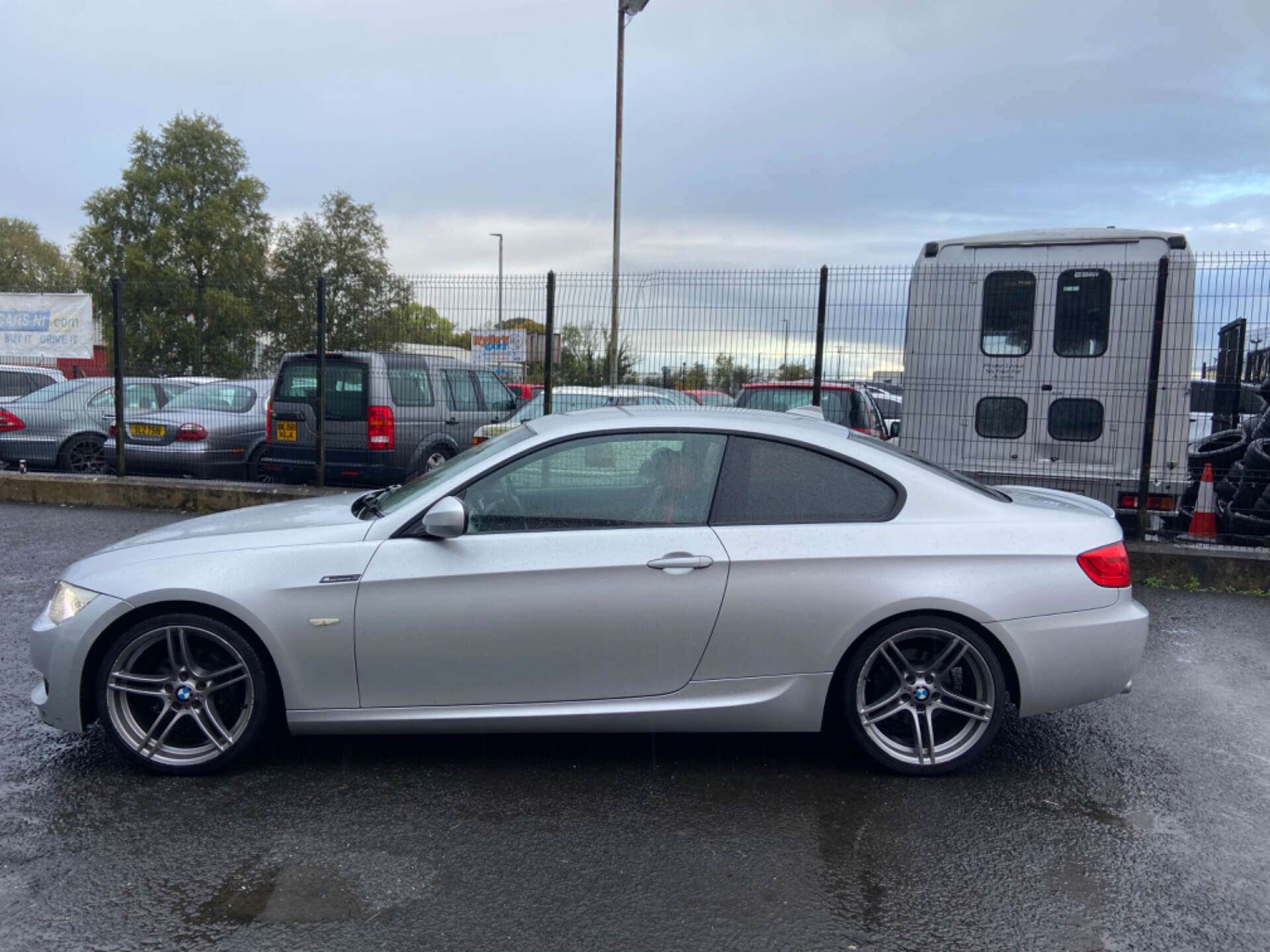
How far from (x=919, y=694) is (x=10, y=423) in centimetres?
1319

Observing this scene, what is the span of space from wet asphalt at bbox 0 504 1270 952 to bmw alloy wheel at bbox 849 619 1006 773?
0.42 feet

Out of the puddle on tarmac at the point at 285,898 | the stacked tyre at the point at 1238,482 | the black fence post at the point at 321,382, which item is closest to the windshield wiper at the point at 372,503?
the puddle on tarmac at the point at 285,898

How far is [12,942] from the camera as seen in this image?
2.69 m

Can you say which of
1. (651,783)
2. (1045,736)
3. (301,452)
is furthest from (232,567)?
(301,452)

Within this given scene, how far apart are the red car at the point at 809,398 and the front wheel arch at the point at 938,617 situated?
17.9 feet

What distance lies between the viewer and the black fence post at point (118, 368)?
1091 cm

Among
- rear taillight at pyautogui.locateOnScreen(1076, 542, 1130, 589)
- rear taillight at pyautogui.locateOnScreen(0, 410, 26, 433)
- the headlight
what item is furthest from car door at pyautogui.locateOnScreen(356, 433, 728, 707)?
rear taillight at pyautogui.locateOnScreen(0, 410, 26, 433)

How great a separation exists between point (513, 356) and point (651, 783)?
661 cm

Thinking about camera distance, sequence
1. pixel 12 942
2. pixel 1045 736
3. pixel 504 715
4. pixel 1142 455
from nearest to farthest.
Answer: pixel 12 942 → pixel 504 715 → pixel 1045 736 → pixel 1142 455

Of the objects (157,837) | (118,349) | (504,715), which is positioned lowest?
(157,837)

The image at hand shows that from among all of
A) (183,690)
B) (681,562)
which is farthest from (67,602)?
(681,562)

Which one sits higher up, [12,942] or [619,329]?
[619,329]

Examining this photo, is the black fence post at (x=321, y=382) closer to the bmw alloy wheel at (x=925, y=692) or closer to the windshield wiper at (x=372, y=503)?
the windshield wiper at (x=372, y=503)

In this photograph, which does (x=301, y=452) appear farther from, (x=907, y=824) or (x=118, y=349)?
(x=907, y=824)
